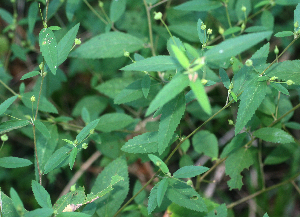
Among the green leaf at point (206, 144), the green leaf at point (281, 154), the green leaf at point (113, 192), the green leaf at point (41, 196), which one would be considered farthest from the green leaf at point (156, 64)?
the green leaf at point (281, 154)

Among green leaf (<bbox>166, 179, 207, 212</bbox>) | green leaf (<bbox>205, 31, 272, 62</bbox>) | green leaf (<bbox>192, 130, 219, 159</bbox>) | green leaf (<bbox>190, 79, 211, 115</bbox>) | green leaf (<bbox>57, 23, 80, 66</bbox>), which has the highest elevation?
green leaf (<bbox>57, 23, 80, 66</bbox>)

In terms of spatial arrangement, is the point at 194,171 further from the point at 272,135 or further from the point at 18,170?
the point at 18,170

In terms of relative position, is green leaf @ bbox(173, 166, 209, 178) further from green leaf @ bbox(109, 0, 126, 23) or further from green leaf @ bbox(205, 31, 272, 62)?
green leaf @ bbox(109, 0, 126, 23)

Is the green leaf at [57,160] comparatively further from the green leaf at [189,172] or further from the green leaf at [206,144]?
the green leaf at [206,144]

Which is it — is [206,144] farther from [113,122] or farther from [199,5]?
[199,5]

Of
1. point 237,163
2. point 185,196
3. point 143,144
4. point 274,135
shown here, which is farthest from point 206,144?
point 143,144

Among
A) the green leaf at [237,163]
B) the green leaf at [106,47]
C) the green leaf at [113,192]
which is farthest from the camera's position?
the green leaf at [106,47]

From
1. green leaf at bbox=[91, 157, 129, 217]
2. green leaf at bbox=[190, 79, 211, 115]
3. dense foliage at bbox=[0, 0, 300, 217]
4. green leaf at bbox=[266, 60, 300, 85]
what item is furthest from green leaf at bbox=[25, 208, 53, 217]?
green leaf at bbox=[266, 60, 300, 85]
